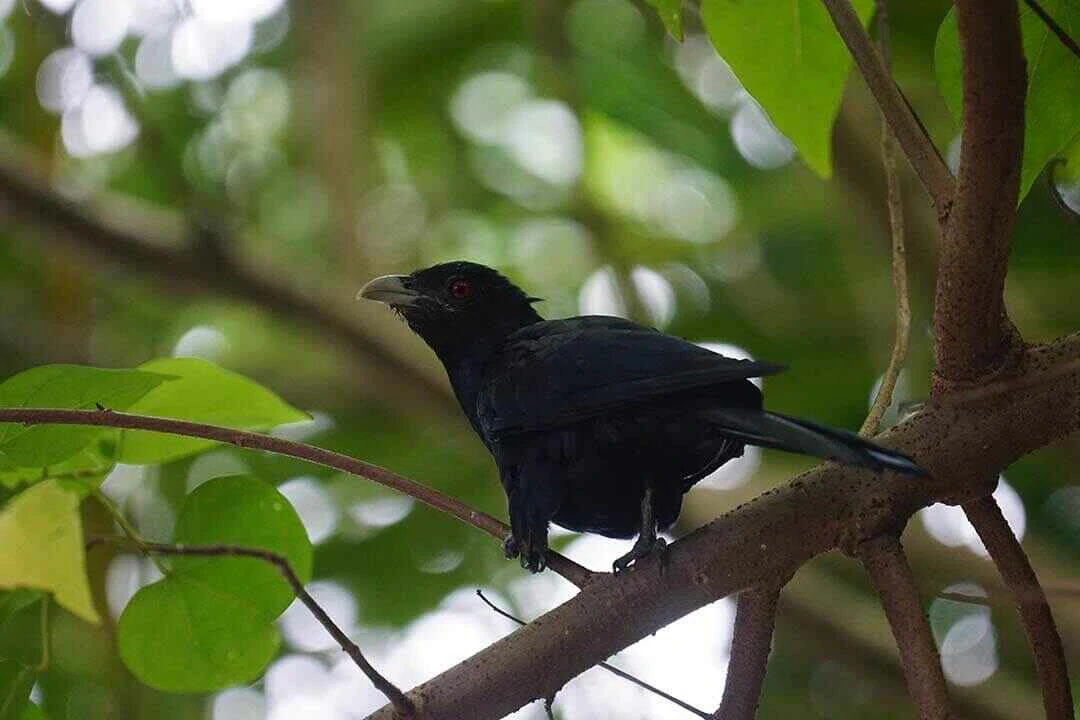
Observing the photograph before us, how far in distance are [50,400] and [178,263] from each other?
2.88 meters

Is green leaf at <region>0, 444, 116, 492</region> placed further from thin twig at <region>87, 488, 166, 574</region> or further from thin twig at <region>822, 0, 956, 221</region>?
thin twig at <region>822, 0, 956, 221</region>

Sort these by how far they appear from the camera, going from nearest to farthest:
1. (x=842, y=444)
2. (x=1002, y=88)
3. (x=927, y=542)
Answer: (x=1002, y=88), (x=842, y=444), (x=927, y=542)

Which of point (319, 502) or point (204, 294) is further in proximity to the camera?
point (319, 502)

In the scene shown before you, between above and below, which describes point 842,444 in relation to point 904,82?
below

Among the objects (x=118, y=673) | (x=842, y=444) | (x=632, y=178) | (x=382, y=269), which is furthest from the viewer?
(x=632, y=178)

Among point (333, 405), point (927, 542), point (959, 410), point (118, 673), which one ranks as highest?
point (333, 405)

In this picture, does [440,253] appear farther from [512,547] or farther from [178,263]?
[512,547]

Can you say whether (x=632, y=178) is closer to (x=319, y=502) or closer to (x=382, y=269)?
(x=382, y=269)

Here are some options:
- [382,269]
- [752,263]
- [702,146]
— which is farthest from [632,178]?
[382,269]

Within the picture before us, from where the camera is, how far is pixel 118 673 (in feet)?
13.0

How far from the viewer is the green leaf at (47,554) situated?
81.8 inches

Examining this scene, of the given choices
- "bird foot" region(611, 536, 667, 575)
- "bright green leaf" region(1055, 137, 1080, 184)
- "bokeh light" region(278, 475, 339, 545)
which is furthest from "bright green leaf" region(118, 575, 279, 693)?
"bokeh light" region(278, 475, 339, 545)

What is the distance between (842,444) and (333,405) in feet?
14.0

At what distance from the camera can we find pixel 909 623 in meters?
2.00
